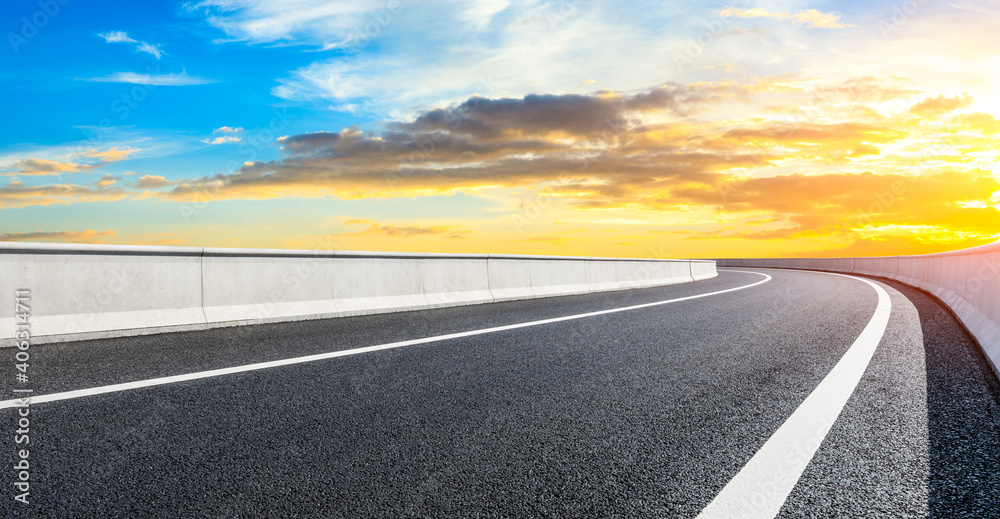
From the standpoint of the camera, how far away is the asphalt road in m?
2.96

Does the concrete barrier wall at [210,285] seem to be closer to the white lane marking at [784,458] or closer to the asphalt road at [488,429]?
the asphalt road at [488,429]

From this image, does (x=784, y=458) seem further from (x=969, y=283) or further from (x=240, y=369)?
(x=969, y=283)

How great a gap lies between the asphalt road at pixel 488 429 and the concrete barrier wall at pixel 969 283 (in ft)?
1.17

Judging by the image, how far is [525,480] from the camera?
316 cm

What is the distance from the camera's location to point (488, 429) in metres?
4.01

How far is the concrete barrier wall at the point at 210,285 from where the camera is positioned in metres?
7.36

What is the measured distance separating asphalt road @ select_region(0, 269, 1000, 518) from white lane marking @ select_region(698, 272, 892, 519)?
5cm

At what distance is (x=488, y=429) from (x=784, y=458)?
5.23 feet

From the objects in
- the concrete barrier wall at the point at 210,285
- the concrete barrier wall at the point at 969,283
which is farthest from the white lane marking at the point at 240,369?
the concrete barrier wall at the point at 969,283

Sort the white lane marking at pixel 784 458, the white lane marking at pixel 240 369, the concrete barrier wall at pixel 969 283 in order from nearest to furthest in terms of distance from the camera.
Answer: the white lane marking at pixel 784 458 → the white lane marking at pixel 240 369 → the concrete barrier wall at pixel 969 283

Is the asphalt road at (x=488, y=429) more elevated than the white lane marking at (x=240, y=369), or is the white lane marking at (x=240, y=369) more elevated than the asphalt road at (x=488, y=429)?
the white lane marking at (x=240, y=369)

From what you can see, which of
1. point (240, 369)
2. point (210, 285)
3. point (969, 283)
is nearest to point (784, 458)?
point (240, 369)

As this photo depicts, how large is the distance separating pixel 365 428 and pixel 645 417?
68.2 inches

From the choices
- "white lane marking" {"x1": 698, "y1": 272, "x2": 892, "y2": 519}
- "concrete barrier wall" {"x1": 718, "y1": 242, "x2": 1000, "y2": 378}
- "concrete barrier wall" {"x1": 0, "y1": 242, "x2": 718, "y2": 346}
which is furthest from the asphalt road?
"concrete barrier wall" {"x1": 0, "y1": 242, "x2": 718, "y2": 346}
